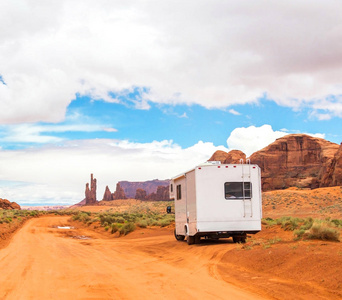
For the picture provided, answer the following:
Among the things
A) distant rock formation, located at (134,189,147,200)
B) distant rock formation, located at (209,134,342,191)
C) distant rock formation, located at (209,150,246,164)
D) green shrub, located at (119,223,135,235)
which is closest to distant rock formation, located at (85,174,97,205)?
distant rock formation, located at (134,189,147,200)

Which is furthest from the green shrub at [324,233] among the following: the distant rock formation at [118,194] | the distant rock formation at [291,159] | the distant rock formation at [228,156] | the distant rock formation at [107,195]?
the distant rock formation at [107,195]

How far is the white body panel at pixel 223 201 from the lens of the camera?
53.2ft

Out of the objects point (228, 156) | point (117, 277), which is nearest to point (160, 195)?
point (228, 156)

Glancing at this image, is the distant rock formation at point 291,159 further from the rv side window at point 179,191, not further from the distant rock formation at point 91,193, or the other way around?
the rv side window at point 179,191

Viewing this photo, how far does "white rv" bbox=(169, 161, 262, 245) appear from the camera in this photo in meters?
16.2

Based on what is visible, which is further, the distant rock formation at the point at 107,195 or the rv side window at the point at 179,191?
the distant rock formation at the point at 107,195

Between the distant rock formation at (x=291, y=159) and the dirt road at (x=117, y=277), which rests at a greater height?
the distant rock formation at (x=291, y=159)

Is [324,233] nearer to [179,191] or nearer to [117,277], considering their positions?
[117,277]

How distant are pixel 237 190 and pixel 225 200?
0.66 meters

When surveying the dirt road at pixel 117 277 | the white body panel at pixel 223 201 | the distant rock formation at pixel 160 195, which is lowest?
the distant rock formation at pixel 160 195

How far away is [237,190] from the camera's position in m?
16.4

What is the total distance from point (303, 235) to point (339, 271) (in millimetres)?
6099

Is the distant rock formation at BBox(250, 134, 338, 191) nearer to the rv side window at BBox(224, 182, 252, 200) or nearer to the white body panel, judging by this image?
the white body panel

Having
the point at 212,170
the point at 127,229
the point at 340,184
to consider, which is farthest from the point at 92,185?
the point at 212,170
